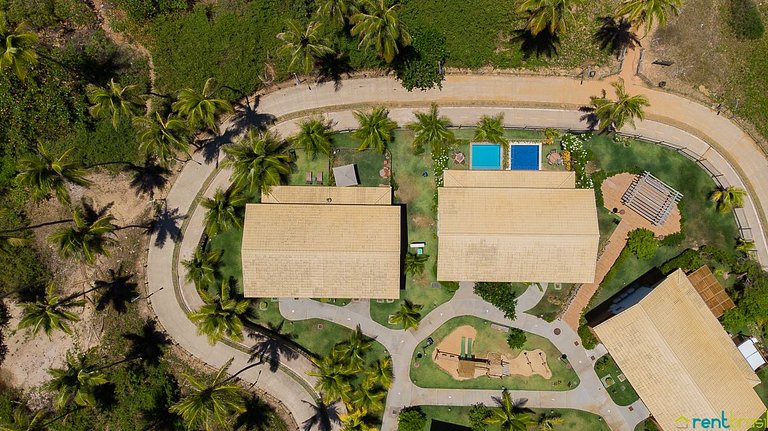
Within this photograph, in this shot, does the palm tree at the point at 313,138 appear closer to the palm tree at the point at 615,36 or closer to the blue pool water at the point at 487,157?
the blue pool water at the point at 487,157

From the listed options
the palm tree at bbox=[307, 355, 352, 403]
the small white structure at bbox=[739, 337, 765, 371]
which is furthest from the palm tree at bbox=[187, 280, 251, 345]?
the small white structure at bbox=[739, 337, 765, 371]

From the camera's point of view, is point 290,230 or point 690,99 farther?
point 690,99

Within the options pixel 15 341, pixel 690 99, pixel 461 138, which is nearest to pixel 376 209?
pixel 461 138

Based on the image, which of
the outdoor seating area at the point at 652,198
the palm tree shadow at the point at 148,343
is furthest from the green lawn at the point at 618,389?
the palm tree shadow at the point at 148,343

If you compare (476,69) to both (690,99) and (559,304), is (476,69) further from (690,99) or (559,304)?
(559,304)

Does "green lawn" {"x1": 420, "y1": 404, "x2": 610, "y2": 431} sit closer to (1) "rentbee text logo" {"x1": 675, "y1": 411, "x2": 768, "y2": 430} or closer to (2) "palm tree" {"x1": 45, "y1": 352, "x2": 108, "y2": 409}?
(1) "rentbee text logo" {"x1": 675, "y1": 411, "x2": 768, "y2": 430}
